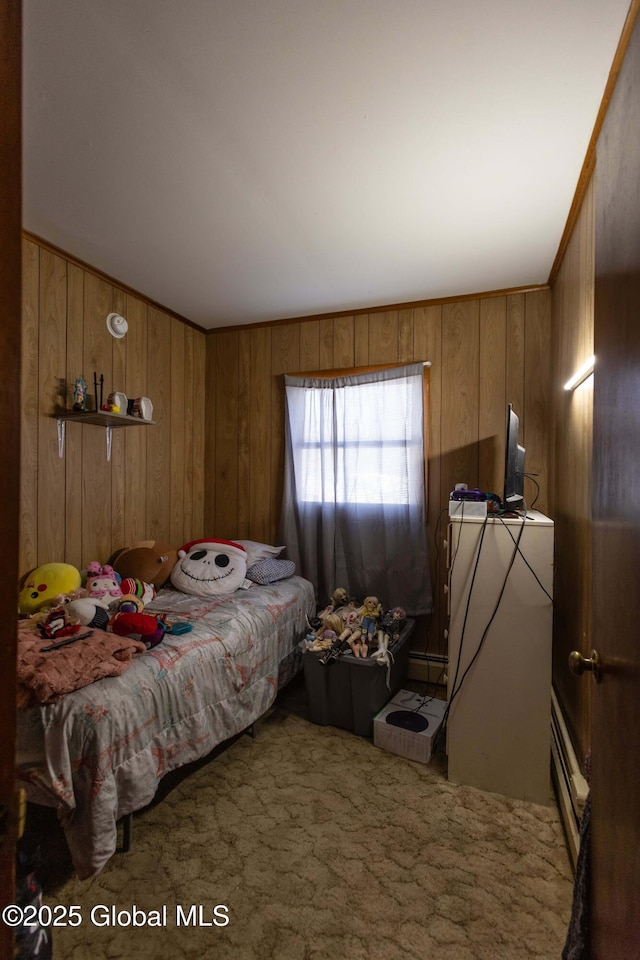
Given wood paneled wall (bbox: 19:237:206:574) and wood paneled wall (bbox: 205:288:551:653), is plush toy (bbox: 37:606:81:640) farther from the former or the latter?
wood paneled wall (bbox: 205:288:551:653)

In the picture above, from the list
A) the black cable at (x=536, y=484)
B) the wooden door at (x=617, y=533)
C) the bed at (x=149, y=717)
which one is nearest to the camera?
the wooden door at (x=617, y=533)

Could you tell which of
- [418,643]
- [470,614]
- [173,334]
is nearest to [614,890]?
[470,614]

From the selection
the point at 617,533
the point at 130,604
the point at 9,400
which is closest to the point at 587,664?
the point at 617,533

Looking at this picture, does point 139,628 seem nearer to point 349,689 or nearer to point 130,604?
point 130,604

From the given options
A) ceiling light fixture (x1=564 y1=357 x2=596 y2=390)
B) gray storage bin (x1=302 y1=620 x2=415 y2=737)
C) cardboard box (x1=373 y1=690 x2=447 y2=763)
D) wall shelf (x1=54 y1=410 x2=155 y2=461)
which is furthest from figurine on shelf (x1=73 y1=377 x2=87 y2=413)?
ceiling light fixture (x1=564 y1=357 x2=596 y2=390)

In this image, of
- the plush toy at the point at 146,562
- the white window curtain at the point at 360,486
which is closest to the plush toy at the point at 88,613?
the plush toy at the point at 146,562

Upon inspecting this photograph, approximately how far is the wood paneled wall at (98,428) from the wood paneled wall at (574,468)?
259 cm

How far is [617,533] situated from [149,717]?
1.70 metres

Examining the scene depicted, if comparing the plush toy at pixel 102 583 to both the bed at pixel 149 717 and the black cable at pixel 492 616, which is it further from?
the black cable at pixel 492 616

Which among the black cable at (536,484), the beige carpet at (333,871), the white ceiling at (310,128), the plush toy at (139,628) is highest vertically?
the white ceiling at (310,128)

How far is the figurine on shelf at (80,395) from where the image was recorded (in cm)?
251

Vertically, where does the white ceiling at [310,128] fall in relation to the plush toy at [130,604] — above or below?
above

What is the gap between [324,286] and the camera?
2977mm

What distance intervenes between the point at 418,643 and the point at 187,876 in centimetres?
202
